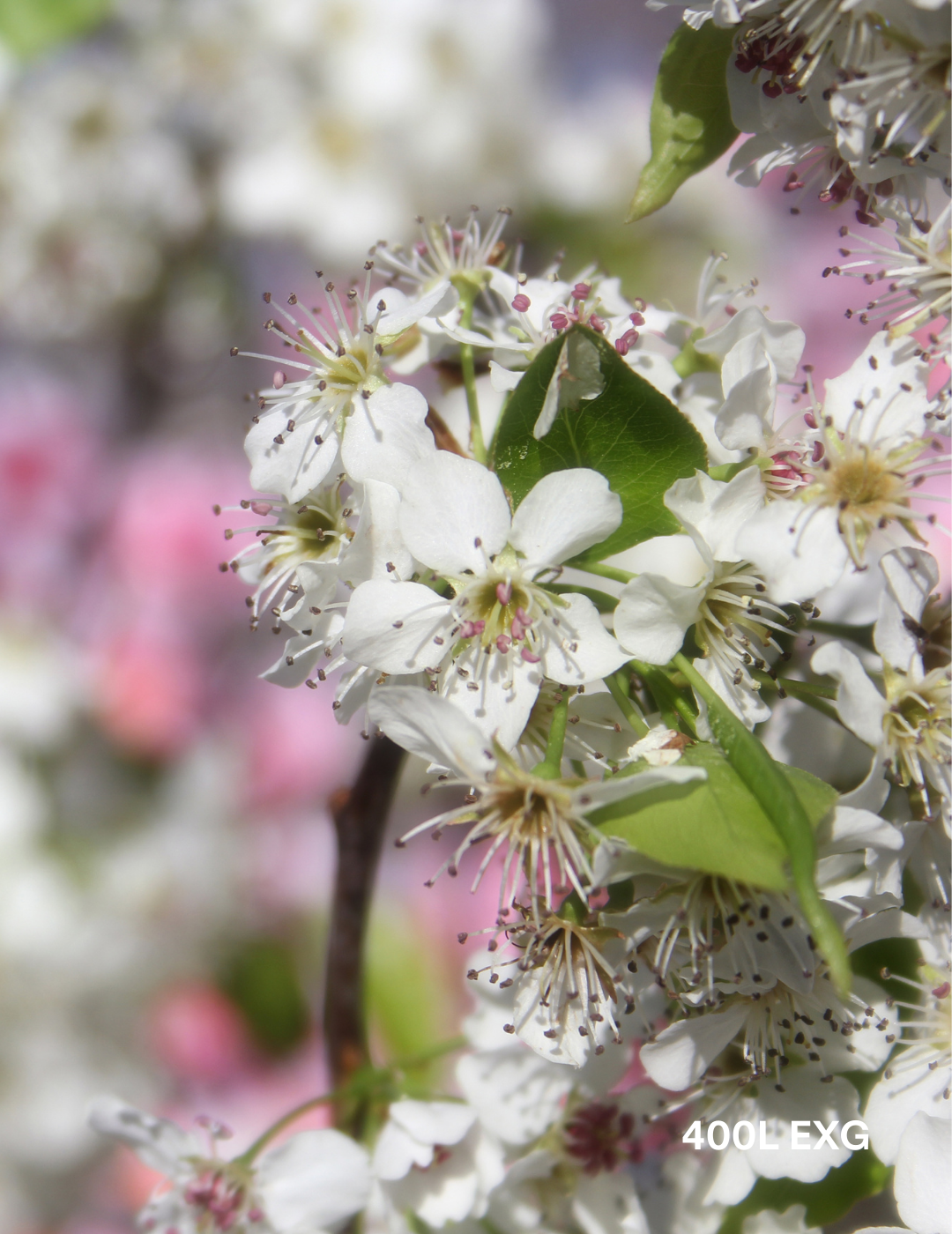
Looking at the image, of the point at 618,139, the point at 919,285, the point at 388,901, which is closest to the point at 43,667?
the point at 388,901

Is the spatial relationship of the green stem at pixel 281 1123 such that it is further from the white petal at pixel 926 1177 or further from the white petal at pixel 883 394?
the white petal at pixel 883 394

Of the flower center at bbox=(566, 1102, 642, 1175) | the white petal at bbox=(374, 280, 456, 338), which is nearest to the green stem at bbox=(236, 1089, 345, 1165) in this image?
the flower center at bbox=(566, 1102, 642, 1175)

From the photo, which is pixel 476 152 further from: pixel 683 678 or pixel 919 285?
pixel 683 678

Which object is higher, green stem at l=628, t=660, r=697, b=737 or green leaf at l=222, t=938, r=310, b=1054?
green stem at l=628, t=660, r=697, b=737

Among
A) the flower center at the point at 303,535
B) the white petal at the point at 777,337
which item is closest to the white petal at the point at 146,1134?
the flower center at the point at 303,535

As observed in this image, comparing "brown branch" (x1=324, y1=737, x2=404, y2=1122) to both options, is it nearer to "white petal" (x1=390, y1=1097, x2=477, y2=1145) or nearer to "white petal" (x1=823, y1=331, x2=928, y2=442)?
"white petal" (x1=390, y1=1097, x2=477, y2=1145)

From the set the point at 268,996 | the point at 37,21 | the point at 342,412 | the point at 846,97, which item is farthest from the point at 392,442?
the point at 268,996

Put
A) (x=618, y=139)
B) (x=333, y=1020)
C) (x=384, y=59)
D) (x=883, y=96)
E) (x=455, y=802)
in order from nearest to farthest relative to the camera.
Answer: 1. (x=883, y=96)
2. (x=333, y=1020)
3. (x=384, y=59)
4. (x=455, y=802)
5. (x=618, y=139)
